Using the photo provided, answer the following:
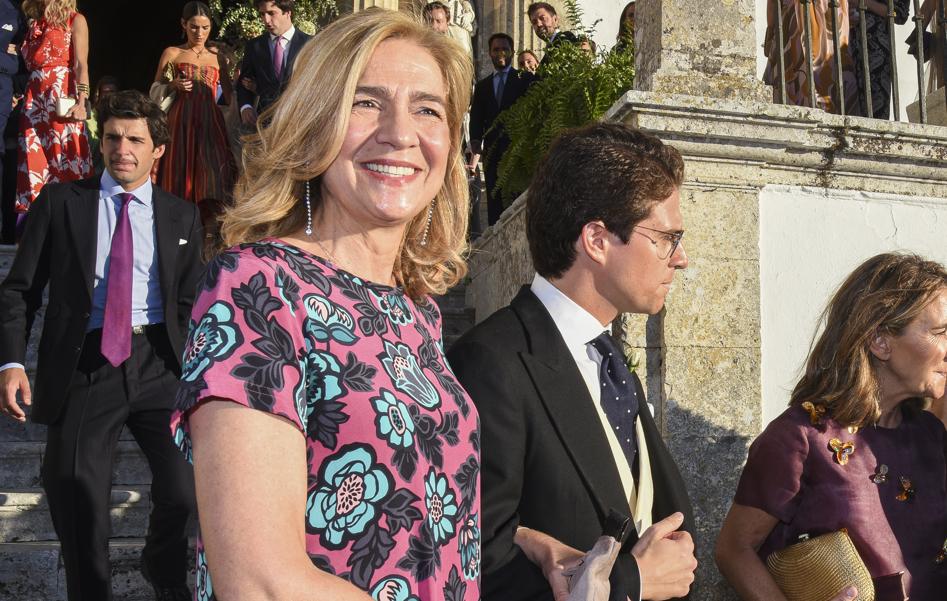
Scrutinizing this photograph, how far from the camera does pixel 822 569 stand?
9.72 feet

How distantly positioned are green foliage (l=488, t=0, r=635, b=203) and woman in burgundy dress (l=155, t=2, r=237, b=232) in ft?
8.73

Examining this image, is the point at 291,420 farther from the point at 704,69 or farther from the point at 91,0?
the point at 91,0

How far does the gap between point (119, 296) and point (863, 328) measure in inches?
105

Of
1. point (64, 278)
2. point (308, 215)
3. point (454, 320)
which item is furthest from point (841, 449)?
point (454, 320)

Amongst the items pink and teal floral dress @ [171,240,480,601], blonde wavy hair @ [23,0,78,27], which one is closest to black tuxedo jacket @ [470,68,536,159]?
blonde wavy hair @ [23,0,78,27]

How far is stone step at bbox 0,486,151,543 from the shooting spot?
4652 millimetres

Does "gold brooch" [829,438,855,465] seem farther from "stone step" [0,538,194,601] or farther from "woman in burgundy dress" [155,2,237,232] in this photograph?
"woman in burgundy dress" [155,2,237,232]

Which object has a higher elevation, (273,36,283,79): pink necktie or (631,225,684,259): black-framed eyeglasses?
(273,36,283,79): pink necktie

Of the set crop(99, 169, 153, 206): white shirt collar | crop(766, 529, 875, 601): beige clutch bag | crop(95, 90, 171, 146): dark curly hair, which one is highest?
crop(95, 90, 171, 146): dark curly hair

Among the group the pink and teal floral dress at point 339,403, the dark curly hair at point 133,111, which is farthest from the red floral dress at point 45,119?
the pink and teal floral dress at point 339,403

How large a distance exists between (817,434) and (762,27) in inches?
352

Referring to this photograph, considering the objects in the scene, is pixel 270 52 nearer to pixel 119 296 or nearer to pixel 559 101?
pixel 559 101

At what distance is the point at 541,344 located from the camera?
95.5 inches

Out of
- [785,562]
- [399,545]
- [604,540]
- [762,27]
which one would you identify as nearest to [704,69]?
[785,562]
